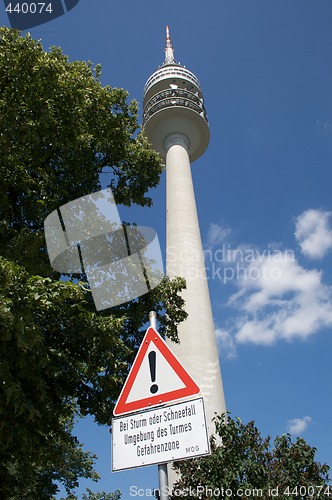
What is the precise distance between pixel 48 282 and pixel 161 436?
4930 mm

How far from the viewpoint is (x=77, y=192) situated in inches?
432

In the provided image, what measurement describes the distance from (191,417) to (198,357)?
62.3ft

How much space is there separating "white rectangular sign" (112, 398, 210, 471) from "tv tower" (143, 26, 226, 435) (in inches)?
309

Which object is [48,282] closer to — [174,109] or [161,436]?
[161,436]

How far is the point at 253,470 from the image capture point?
29.7 feet

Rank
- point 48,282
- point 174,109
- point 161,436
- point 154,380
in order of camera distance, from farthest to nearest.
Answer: point 174,109 < point 48,282 < point 154,380 < point 161,436

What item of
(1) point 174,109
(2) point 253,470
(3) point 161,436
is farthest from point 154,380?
(1) point 174,109

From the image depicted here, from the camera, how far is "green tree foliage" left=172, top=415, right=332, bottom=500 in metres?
8.70

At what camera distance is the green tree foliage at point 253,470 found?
8.70m

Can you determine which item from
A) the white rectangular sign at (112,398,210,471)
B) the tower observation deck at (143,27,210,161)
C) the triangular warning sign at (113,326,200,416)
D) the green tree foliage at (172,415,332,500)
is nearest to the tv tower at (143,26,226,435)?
the tower observation deck at (143,27,210,161)

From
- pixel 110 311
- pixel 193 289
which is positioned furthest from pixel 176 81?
pixel 110 311

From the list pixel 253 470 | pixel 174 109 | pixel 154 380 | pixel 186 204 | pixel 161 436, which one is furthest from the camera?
pixel 174 109

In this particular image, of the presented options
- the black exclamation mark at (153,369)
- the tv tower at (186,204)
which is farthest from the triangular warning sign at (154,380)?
the tv tower at (186,204)

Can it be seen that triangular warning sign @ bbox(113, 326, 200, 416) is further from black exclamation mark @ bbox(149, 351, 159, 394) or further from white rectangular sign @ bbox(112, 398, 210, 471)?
white rectangular sign @ bbox(112, 398, 210, 471)
